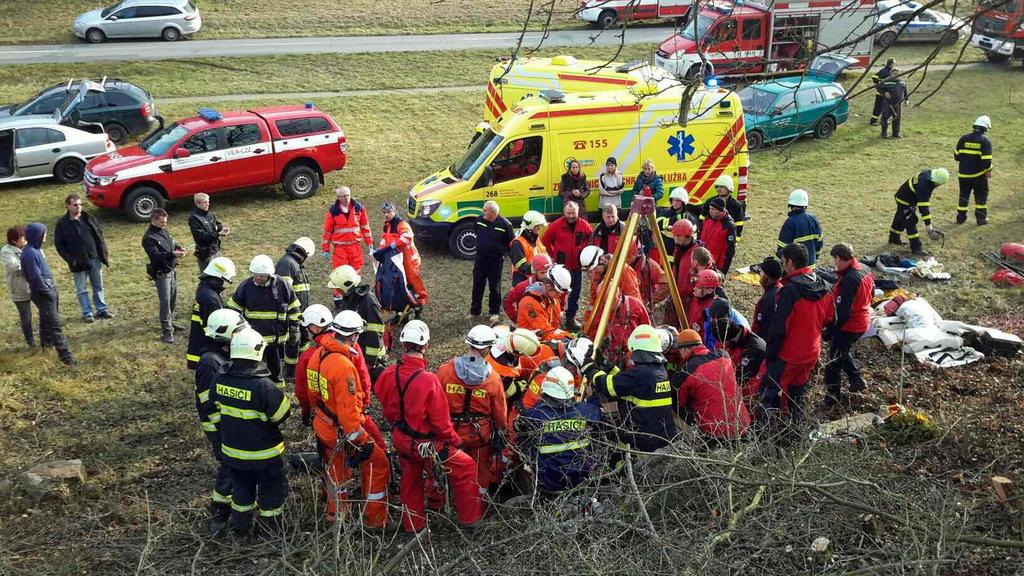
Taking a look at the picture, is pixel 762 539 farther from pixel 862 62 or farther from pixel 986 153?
pixel 862 62

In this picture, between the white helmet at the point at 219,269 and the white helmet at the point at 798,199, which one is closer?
the white helmet at the point at 219,269

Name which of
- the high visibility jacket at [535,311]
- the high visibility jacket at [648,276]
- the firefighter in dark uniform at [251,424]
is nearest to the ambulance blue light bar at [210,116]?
the high visibility jacket at [535,311]

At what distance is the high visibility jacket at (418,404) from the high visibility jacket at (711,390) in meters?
1.87

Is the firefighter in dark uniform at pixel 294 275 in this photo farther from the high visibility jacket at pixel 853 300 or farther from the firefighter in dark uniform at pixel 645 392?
the high visibility jacket at pixel 853 300

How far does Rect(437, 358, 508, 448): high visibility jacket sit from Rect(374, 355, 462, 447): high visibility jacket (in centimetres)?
26

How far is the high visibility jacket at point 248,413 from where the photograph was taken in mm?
6074

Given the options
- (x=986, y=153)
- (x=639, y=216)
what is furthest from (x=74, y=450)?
(x=986, y=153)

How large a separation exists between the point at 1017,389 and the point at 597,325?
13.6 feet

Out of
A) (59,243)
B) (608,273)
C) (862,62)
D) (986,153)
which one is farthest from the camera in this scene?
(862,62)

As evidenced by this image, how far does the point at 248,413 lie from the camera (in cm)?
609

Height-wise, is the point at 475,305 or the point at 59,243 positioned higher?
the point at 59,243

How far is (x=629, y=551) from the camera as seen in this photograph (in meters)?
4.73

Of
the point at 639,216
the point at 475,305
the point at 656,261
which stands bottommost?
the point at 475,305

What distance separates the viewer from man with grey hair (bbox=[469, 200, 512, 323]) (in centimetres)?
1031
